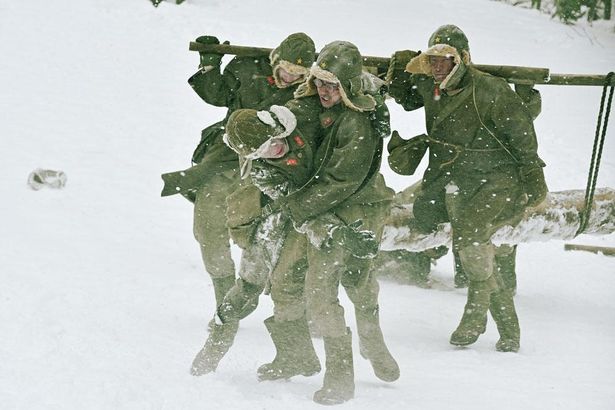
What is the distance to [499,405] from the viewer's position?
4.83 meters

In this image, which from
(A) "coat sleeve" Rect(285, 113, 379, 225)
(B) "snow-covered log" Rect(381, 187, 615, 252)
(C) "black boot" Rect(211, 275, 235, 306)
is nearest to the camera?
(A) "coat sleeve" Rect(285, 113, 379, 225)

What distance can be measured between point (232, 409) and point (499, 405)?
1513 millimetres

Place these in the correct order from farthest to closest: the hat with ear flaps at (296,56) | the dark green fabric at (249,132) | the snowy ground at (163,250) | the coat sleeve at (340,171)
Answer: the hat with ear flaps at (296,56)
the snowy ground at (163,250)
the coat sleeve at (340,171)
the dark green fabric at (249,132)

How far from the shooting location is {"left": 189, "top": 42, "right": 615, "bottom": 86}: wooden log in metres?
5.86

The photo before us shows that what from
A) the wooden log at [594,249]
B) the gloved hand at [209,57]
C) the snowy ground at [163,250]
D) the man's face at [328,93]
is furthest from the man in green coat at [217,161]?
the wooden log at [594,249]

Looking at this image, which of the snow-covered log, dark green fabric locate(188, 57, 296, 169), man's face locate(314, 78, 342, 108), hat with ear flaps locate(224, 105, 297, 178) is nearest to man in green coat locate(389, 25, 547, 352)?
the snow-covered log

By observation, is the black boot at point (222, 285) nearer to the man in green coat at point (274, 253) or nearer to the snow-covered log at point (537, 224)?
the man in green coat at point (274, 253)

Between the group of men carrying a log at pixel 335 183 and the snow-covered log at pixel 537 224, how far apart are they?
418mm

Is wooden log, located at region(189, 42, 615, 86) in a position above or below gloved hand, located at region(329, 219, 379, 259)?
above

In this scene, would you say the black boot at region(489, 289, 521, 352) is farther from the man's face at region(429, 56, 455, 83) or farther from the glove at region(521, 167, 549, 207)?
the man's face at region(429, 56, 455, 83)

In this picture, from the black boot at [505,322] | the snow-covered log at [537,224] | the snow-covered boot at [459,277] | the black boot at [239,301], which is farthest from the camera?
the snow-covered boot at [459,277]

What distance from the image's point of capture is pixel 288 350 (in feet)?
16.7

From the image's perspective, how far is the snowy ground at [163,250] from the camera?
195 inches

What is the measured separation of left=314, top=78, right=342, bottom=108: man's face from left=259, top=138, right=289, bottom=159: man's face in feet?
1.17
